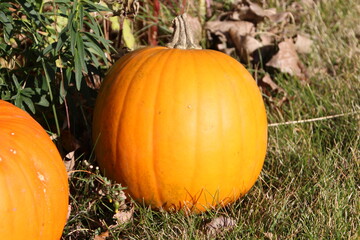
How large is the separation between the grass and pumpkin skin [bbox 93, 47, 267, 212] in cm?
9

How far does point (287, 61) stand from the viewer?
3.95 metres

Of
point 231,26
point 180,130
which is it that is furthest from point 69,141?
point 231,26

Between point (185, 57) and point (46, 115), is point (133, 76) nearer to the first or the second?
point (185, 57)

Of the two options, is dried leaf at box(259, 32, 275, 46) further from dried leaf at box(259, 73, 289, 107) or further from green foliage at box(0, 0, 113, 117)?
green foliage at box(0, 0, 113, 117)

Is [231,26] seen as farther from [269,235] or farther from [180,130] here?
[269,235]

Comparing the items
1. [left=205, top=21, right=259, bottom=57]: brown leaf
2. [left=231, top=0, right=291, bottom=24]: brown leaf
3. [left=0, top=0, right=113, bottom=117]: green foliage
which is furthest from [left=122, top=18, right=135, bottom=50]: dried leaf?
[left=231, top=0, right=291, bottom=24]: brown leaf

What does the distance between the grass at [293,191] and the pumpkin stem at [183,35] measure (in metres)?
0.70

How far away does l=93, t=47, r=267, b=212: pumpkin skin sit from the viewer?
8.25 ft

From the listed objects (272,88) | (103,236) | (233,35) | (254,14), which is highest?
(254,14)

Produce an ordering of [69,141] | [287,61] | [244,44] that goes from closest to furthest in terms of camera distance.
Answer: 1. [69,141]
2. [287,61]
3. [244,44]

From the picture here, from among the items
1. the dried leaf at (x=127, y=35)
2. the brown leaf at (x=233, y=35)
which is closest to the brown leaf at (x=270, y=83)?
the brown leaf at (x=233, y=35)

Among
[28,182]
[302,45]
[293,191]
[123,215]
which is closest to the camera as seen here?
[28,182]

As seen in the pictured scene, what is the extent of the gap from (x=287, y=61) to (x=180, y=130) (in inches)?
65.5

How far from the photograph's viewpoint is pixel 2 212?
2055 mm
